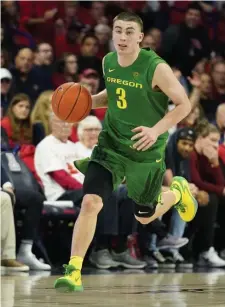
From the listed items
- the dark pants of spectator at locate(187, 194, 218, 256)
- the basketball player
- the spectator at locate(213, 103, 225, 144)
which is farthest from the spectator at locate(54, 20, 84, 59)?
the basketball player


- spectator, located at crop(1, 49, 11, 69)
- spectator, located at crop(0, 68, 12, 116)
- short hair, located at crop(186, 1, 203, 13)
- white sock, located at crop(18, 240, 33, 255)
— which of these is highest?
short hair, located at crop(186, 1, 203, 13)

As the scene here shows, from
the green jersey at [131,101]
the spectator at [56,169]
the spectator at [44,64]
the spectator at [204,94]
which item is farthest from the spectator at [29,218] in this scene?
the spectator at [204,94]

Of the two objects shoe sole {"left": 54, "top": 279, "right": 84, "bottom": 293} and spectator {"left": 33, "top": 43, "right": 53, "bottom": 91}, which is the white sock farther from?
spectator {"left": 33, "top": 43, "right": 53, "bottom": 91}

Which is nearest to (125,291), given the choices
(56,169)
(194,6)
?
(56,169)

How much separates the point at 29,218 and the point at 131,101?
2.83m

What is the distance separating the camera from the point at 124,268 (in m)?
9.72

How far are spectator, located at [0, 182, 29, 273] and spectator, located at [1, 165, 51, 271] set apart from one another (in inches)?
13.1

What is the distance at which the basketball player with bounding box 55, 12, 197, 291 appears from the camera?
21.2ft

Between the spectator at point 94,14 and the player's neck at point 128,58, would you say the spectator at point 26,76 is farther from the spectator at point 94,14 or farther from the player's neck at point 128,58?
the player's neck at point 128,58

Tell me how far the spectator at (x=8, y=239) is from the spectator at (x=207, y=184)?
8.47 ft

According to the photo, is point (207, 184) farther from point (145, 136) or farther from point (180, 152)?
point (145, 136)

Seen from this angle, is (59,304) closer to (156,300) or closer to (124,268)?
(156,300)

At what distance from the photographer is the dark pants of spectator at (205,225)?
10.6 metres

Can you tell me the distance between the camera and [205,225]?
1063 centimetres
